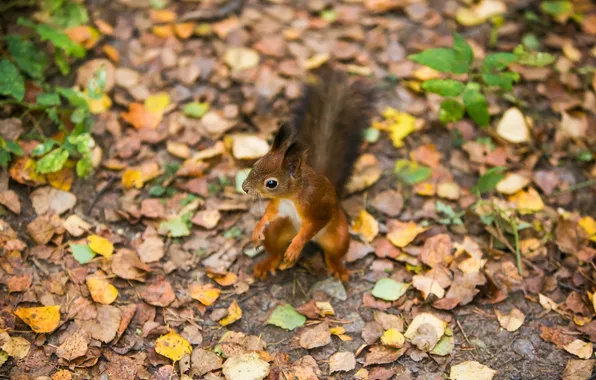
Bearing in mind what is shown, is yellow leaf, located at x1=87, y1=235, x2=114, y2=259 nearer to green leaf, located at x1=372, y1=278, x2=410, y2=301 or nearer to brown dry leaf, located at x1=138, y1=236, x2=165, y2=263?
brown dry leaf, located at x1=138, y1=236, x2=165, y2=263

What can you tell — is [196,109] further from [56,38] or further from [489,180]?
[489,180]

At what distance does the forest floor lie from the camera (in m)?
2.35

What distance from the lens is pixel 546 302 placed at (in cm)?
257

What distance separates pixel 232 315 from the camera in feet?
8.16

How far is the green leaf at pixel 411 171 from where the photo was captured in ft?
10.1

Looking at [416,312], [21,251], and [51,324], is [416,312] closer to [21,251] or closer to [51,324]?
[51,324]

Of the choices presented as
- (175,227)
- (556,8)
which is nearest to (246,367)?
(175,227)

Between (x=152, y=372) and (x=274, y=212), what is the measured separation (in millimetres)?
825

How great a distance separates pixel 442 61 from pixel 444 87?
0.12m

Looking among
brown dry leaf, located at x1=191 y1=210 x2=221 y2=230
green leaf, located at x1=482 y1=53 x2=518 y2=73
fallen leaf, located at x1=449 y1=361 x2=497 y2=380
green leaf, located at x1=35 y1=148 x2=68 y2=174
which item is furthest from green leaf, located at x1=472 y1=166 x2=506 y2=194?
green leaf, located at x1=35 y1=148 x2=68 y2=174

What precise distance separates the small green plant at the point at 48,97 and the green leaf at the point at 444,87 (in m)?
1.60

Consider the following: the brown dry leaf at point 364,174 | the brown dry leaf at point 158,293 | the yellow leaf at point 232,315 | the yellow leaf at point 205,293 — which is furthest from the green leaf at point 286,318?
the brown dry leaf at point 364,174

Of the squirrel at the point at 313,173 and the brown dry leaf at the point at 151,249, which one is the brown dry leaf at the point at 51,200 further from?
the squirrel at the point at 313,173

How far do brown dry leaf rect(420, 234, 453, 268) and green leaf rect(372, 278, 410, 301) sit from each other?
0.57 feet
